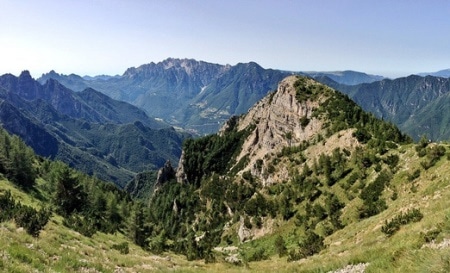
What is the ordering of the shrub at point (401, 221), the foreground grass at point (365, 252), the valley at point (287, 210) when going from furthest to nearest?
the shrub at point (401, 221) < the valley at point (287, 210) < the foreground grass at point (365, 252)

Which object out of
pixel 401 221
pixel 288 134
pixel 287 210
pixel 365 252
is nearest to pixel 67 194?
pixel 287 210

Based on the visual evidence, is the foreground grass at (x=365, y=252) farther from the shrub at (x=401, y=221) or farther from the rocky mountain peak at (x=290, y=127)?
the rocky mountain peak at (x=290, y=127)

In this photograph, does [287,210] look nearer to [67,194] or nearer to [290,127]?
[67,194]

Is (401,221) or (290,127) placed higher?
(290,127)

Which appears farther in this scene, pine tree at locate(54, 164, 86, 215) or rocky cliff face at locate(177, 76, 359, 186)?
rocky cliff face at locate(177, 76, 359, 186)

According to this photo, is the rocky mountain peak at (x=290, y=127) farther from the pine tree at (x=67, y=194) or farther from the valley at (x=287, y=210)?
the pine tree at (x=67, y=194)

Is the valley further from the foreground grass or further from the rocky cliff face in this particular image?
the rocky cliff face

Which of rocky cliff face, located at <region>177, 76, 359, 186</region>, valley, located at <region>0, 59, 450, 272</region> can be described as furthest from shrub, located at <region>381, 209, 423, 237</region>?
rocky cliff face, located at <region>177, 76, 359, 186</region>

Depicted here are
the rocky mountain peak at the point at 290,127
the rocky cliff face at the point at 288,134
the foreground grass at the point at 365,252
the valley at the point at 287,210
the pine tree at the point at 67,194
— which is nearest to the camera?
the foreground grass at the point at 365,252

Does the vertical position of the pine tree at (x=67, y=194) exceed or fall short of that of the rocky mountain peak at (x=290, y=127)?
it falls short

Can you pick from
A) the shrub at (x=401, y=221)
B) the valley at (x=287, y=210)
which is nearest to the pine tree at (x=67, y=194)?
the valley at (x=287, y=210)

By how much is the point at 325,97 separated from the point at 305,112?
850 centimetres

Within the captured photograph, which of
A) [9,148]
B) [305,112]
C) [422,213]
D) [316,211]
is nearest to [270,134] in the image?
[305,112]

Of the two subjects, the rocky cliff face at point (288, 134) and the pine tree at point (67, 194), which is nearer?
the pine tree at point (67, 194)
